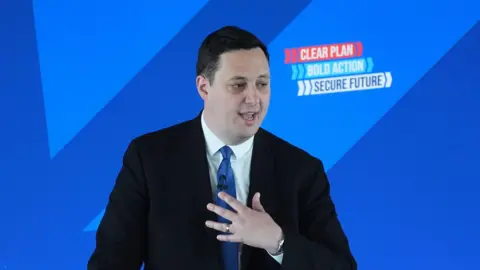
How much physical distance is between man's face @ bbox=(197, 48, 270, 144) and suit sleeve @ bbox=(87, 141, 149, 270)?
0.80 ft

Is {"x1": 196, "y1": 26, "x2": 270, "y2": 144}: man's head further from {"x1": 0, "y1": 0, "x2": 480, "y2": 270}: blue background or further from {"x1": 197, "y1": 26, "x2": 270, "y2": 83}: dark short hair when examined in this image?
{"x1": 0, "y1": 0, "x2": 480, "y2": 270}: blue background

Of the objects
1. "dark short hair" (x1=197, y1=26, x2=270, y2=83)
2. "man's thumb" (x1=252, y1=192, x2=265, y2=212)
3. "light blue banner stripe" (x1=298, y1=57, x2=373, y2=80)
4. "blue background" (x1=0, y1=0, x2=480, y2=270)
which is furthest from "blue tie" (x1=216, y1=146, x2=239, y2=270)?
"light blue banner stripe" (x1=298, y1=57, x2=373, y2=80)

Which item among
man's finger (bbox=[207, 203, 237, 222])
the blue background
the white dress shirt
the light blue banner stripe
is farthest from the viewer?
the light blue banner stripe

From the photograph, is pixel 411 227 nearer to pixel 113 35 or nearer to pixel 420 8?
pixel 420 8

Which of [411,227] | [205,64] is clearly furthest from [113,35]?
[411,227]

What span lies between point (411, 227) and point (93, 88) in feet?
5.61

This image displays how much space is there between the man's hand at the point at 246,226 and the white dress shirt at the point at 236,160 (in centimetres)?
18

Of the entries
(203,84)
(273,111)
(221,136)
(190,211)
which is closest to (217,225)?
(190,211)

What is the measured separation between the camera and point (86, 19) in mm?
2754

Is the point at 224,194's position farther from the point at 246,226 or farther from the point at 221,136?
the point at 221,136

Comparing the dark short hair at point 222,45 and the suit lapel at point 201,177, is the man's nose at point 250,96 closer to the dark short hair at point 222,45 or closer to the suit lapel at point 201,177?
the dark short hair at point 222,45

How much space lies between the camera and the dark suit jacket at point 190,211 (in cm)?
167

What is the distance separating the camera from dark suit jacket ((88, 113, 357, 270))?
65.6 inches

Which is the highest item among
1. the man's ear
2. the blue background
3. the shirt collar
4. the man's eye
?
the blue background
